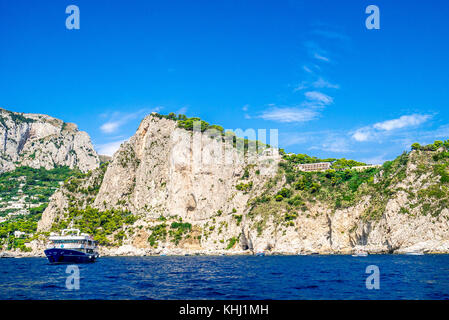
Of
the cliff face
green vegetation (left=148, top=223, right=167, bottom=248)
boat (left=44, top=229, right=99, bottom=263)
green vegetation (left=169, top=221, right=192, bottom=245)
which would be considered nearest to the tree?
the cliff face

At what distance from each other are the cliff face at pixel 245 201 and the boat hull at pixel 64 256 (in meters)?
47.9

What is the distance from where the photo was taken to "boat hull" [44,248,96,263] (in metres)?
68.4

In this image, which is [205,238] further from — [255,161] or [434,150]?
[434,150]

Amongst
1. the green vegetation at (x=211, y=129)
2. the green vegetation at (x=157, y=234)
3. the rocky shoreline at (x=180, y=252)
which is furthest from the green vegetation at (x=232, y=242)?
the green vegetation at (x=211, y=129)

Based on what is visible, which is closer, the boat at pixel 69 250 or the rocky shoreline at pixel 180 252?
the boat at pixel 69 250

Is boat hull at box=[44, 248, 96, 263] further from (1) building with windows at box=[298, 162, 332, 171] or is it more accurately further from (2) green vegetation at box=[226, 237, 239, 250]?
(1) building with windows at box=[298, 162, 332, 171]

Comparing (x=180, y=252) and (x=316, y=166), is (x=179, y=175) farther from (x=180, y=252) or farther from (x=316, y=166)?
(x=316, y=166)

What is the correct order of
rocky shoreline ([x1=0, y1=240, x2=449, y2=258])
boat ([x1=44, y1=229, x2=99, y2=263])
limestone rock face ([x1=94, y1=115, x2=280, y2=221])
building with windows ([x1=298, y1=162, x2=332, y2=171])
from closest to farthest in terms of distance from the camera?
1. boat ([x1=44, y1=229, x2=99, y2=263])
2. rocky shoreline ([x1=0, y1=240, x2=449, y2=258])
3. limestone rock face ([x1=94, y1=115, x2=280, y2=221])
4. building with windows ([x1=298, y1=162, x2=332, y2=171])

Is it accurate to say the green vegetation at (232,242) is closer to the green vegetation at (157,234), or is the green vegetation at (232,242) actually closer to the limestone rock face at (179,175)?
the limestone rock face at (179,175)

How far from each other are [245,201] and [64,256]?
2740 inches

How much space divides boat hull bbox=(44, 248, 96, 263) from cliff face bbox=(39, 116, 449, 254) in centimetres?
4788

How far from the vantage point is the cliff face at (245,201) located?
309ft
